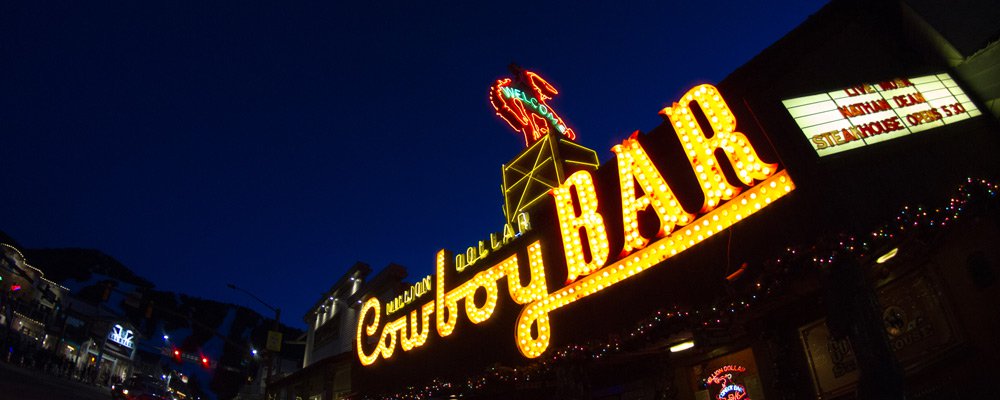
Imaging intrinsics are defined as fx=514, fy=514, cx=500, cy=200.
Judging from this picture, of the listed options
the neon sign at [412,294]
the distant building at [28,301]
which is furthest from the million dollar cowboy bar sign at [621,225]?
the distant building at [28,301]

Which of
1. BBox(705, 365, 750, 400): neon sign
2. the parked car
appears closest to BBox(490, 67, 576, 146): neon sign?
BBox(705, 365, 750, 400): neon sign

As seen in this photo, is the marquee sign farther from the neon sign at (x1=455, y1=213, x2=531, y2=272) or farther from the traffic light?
the traffic light

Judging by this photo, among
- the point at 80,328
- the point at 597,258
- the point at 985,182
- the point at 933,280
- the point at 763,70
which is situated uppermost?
the point at 80,328

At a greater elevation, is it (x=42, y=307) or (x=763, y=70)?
(x=42, y=307)

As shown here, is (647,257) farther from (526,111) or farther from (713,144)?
(526,111)

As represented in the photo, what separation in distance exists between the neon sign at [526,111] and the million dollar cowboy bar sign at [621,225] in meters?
6.86

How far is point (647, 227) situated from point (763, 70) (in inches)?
146

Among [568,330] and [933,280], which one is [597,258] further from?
[933,280]

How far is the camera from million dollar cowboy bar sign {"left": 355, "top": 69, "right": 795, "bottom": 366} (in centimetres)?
902

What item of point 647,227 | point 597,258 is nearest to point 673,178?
point 647,227

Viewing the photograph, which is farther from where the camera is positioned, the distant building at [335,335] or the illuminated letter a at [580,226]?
the distant building at [335,335]

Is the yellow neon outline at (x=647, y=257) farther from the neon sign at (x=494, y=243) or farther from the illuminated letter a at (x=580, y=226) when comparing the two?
the neon sign at (x=494, y=243)

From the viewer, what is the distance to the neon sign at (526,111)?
2070cm

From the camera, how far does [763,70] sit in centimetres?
955
